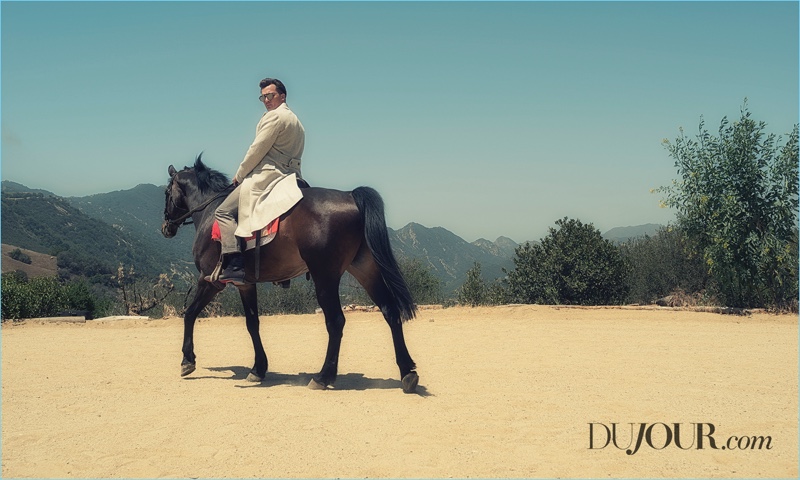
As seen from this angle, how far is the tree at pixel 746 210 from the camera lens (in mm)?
15609

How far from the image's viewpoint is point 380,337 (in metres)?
11.6

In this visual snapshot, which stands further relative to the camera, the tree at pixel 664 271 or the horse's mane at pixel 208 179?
the tree at pixel 664 271

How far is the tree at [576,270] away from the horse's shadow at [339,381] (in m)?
13.5

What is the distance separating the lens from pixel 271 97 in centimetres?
726

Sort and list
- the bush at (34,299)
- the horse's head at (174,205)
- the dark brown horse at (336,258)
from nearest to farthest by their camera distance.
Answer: the dark brown horse at (336,258), the horse's head at (174,205), the bush at (34,299)

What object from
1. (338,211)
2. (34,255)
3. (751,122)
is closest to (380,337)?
(338,211)

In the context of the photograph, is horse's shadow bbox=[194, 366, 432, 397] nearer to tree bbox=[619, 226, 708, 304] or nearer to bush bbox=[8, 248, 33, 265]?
tree bbox=[619, 226, 708, 304]

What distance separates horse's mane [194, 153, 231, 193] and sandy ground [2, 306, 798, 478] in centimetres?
250

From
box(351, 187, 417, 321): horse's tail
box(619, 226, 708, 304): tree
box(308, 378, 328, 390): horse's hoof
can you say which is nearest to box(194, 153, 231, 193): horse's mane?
box(351, 187, 417, 321): horse's tail

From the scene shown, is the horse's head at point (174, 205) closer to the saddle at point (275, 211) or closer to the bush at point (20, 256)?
the saddle at point (275, 211)

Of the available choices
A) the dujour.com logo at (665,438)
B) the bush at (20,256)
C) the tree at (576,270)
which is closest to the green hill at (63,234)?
the bush at (20,256)

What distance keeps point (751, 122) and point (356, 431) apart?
1548cm

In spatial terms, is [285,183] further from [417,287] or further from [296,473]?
[417,287]

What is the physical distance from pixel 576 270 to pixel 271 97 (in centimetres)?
1485
